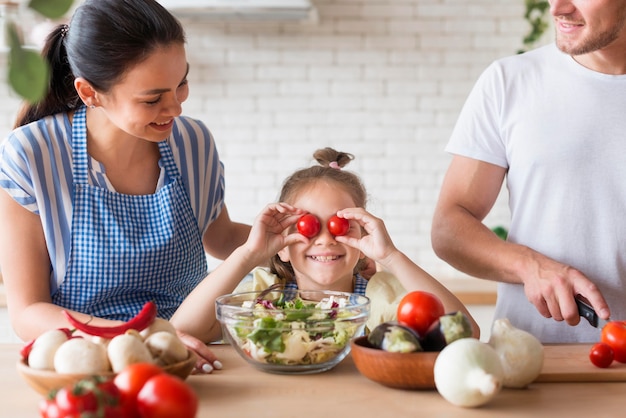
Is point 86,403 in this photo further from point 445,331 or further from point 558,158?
point 558,158

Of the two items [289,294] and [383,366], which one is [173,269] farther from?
[383,366]

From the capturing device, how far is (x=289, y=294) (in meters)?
1.75

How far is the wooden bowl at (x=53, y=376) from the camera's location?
122cm

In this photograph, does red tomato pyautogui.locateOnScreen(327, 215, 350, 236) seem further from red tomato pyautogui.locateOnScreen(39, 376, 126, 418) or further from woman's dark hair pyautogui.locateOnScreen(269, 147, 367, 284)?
red tomato pyautogui.locateOnScreen(39, 376, 126, 418)

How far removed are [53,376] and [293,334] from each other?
17.7 inches

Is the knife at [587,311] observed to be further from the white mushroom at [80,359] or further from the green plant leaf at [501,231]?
the green plant leaf at [501,231]

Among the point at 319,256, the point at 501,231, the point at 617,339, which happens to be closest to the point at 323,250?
the point at 319,256

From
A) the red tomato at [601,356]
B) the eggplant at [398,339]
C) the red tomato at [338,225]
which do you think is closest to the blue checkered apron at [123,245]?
the red tomato at [338,225]

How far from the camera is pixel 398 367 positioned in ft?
4.37

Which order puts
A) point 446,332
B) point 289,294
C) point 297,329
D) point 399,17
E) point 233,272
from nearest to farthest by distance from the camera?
point 446,332 < point 297,329 < point 289,294 < point 233,272 < point 399,17

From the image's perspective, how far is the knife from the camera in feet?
5.33

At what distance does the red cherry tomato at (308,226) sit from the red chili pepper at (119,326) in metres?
0.67

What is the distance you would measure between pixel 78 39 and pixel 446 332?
1227 millimetres

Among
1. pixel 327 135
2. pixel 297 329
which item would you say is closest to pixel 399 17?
pixel 327 135
